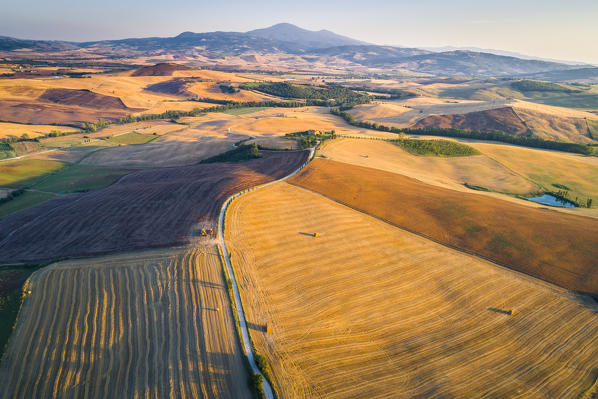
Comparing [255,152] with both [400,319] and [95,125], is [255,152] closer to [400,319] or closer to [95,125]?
[400,319]

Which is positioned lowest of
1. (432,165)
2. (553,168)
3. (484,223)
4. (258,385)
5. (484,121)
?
(258,385)

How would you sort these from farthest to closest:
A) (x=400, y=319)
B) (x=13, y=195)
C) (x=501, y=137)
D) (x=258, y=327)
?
(x=501, y=137)
(x=13, y=195)
(x=400, y=319)
(x=258, y=327)

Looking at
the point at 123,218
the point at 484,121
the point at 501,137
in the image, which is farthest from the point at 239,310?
the point at 484,121

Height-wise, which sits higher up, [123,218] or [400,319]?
[123,218]

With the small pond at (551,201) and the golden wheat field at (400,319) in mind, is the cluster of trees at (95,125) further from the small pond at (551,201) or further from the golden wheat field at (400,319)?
the small pond at (551,201)

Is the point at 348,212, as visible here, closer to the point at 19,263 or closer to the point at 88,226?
the point at 88,226
